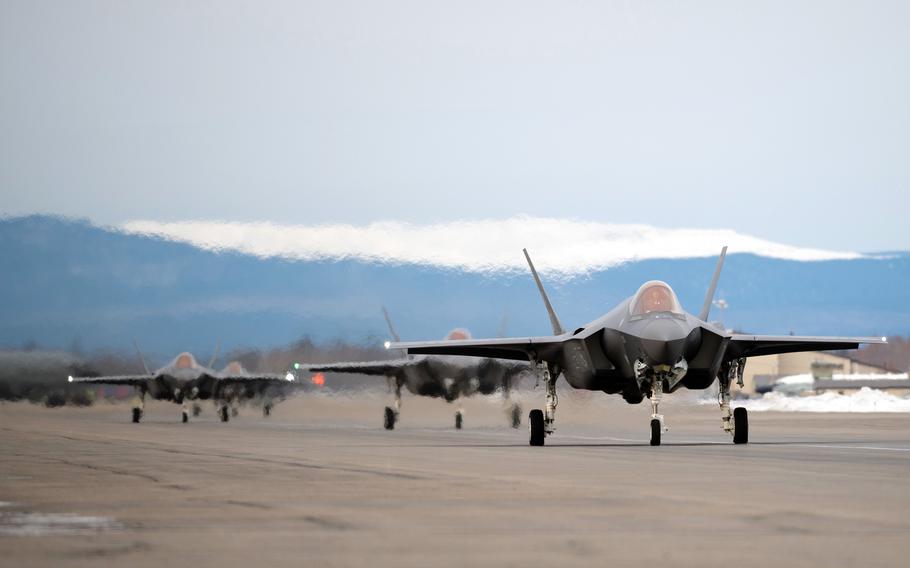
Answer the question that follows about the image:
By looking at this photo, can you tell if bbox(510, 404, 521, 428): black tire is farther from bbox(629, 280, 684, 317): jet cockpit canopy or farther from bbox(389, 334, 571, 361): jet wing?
bbox(629, 280, 684, 317): jet cockpit canopy

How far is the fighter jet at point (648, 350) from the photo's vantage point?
21719mm

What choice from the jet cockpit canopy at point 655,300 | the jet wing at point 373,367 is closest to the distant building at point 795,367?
the jet wing at point 373,367

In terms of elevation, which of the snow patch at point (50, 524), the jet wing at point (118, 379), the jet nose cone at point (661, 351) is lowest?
the snow patch at point (50, 524)

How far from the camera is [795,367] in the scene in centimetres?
13675

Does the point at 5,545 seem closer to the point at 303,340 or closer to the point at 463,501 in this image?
the point at 463,501

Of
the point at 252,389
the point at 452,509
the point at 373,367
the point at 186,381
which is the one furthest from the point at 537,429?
the point at 252,389

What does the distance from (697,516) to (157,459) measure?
9.47 metres

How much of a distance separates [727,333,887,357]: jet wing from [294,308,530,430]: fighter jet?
1184 cm

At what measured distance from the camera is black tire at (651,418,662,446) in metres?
22.5

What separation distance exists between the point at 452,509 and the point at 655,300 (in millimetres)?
12890

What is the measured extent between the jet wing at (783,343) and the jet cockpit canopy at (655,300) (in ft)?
5.89

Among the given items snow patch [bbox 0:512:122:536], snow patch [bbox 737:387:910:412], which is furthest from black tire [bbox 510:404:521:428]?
snow patch [bbox 0:512:122:536]

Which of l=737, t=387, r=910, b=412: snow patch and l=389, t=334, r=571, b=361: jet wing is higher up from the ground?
l=737, t=387, r=910, b=412: snow patch

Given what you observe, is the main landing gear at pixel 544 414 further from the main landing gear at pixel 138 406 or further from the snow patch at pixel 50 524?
the main landing gear at pixel 138 406
